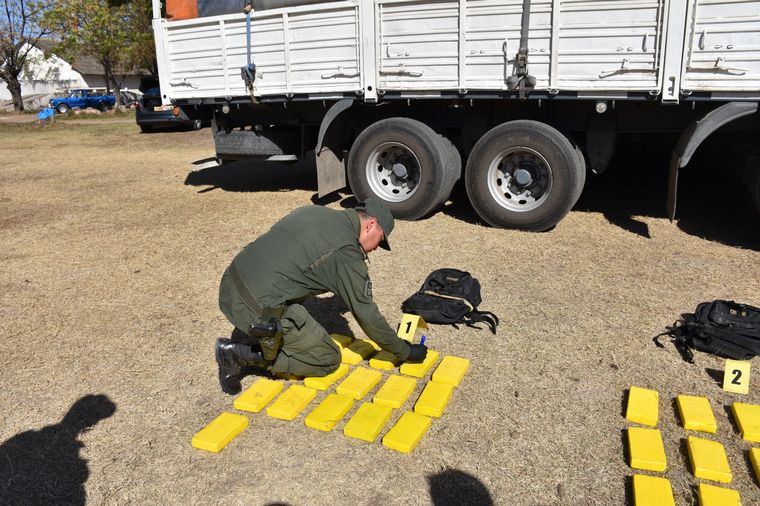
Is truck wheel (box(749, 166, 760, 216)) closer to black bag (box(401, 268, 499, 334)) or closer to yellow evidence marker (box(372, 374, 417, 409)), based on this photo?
black bag (box(401, 268, 499, 334))

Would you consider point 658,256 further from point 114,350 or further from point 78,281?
point 78,281

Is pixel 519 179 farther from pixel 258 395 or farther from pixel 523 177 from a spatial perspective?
pixel 258 395

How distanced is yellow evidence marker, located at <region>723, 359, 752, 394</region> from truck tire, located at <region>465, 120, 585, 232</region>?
10.5 feet

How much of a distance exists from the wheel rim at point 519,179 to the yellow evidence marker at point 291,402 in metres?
4.08

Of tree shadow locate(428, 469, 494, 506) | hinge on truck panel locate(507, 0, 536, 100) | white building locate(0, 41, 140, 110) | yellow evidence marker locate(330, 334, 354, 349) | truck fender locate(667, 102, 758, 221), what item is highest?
white building locate(0, 41, 140, 110)

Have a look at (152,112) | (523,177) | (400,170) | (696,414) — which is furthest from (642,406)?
(152,112)

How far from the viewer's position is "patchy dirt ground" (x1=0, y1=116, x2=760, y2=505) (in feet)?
10.3

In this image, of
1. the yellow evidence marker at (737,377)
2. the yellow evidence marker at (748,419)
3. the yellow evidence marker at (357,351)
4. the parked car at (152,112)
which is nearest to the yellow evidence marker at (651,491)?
the yellow evidence marker at (748,419)

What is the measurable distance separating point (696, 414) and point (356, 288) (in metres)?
2.04

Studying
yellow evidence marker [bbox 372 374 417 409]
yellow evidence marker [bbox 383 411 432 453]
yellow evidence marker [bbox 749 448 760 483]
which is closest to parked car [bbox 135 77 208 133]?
yellow evidence marker [bbox 372 374 417 409]

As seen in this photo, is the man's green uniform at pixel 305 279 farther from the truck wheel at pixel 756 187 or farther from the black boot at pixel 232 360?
the truck wheel at pixel 756 187

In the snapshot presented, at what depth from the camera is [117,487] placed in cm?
310

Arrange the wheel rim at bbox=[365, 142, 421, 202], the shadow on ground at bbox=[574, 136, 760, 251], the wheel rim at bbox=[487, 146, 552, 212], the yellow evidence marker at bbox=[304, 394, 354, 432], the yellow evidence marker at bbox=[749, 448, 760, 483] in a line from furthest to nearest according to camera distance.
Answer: the wheel rim at bbox=[365, 142, 421, 202]
the shadow on ground at bbox=[574, 136, 760, 251]
the wheel rim at bbox=[487, 146, 552, 212]
the yellow evidence marker at bbox=[304, 394, 354, 432]
the yellow evidence marker at bbox=[749, 448, 760, 483]

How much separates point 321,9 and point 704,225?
17.3 ft
